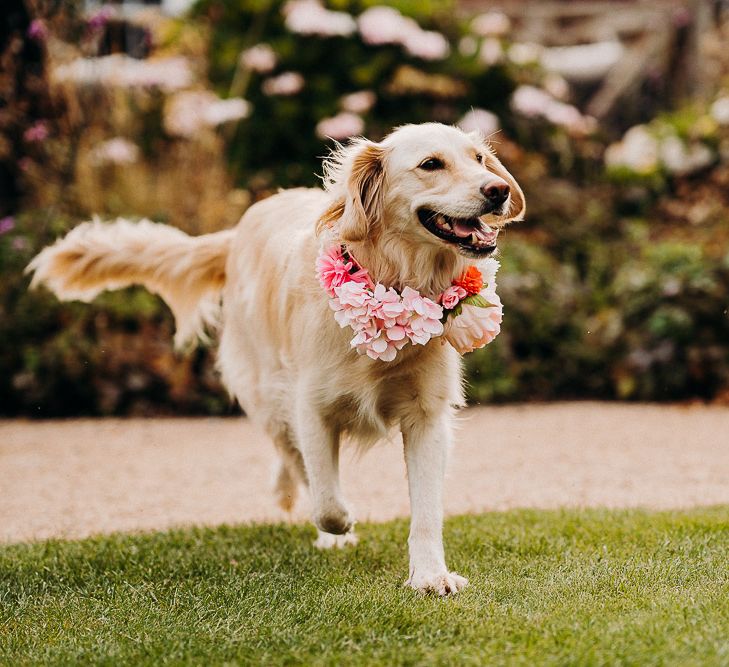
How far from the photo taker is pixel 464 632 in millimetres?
3195

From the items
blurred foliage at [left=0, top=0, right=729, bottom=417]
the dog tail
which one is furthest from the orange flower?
blurred foliage at [left=0, top=0, right=729, bottom=417]

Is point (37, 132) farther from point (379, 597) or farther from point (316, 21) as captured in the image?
point (379, 597)

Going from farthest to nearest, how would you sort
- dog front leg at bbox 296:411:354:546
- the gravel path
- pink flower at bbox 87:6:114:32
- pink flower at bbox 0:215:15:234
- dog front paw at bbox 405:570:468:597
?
pink flower at bbox 87:6:114:32 → pink flower at bbox 0:215:15:234 → the gravel path → dog front leg at bbox 296:411:354:546 → dog front paw at bbox 405:570:468:597

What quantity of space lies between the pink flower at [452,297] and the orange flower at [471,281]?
3cm

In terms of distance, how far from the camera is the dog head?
11.8 ft

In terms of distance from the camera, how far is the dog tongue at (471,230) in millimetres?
3639

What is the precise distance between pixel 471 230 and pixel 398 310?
1.26 ft

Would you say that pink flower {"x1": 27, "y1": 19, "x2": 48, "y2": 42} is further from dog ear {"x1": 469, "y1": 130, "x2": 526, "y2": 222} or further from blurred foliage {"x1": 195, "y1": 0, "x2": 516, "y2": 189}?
dog ear {"x1": 469, "y1": 130, "x2": 526, "y2": 222}

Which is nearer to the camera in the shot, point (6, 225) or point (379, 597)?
point (379, 597)

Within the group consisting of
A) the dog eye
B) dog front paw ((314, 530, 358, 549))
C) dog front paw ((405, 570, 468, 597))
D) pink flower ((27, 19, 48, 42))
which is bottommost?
dog front paw ((314, 530, 358, 549))

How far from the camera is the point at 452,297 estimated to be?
3.81 metres

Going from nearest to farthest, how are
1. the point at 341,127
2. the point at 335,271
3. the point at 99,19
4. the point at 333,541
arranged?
the point at 335,271
the point at 333,541
the point at 99,19
the point at 341,127

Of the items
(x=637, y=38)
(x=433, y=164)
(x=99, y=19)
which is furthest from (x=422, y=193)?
(x=637, y=38)

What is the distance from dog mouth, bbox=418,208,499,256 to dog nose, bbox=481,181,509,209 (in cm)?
12
